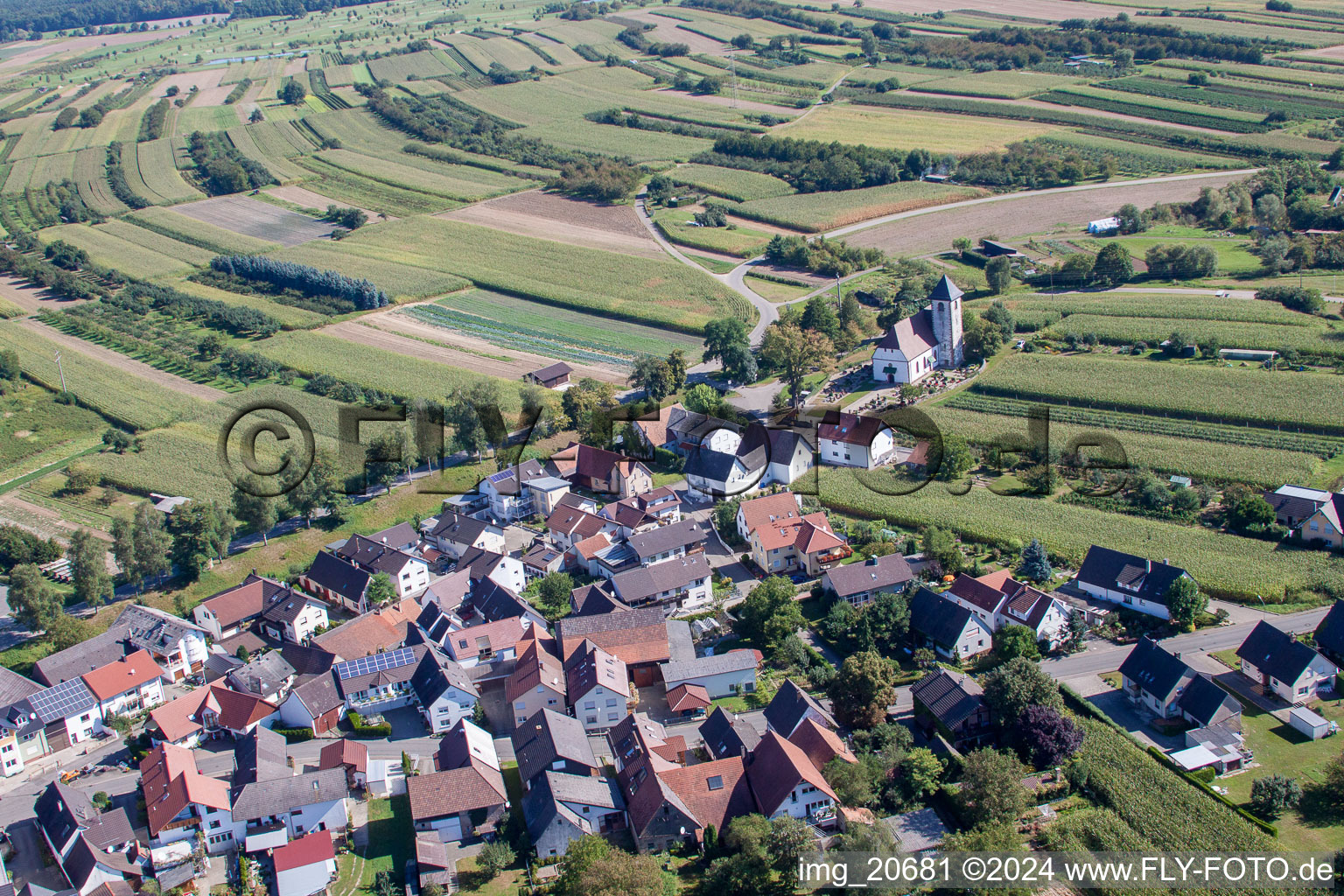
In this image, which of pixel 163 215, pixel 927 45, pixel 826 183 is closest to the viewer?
pixel 826 183

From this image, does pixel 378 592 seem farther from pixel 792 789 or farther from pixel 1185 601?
pixel 1185 601

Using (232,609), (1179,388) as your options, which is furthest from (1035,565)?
(232,609)

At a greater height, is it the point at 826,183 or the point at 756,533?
the point at 826,183

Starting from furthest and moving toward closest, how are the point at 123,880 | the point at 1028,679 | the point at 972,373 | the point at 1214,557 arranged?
the point at 972,373 → the point at 1214,557 → the point at 1028,679 → the point at 123,880

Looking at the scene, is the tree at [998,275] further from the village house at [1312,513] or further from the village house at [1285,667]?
the village house at [1285,667]

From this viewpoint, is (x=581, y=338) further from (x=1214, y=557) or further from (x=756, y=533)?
(x=1214, y=557)

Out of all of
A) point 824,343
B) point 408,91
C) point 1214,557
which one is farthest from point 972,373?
point 408,91

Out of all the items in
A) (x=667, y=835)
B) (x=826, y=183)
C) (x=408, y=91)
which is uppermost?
(x=408, y=91)
